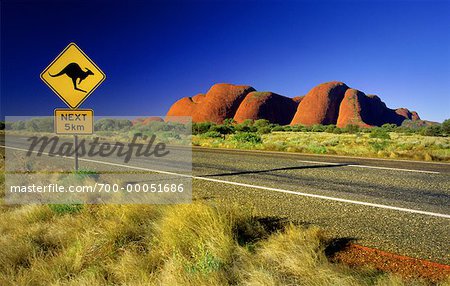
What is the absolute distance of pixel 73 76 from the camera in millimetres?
6766

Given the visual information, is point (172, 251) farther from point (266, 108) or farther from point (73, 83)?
point (266, 108)

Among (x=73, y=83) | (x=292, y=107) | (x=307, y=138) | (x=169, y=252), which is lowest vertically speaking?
(x=169, y=252)

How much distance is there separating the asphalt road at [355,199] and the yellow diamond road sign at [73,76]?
3.13 metres

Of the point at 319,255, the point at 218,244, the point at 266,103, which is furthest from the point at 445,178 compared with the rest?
the point at 266,103

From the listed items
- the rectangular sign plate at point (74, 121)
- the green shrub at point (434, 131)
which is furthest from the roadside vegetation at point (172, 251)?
the green shrub at point (434, 131)

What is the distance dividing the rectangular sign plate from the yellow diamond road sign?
0.20 meters

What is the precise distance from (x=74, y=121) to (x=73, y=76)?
0.98 m

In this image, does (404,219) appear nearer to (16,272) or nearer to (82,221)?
(82,221)

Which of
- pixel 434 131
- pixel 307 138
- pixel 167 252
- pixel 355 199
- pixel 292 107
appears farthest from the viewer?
pixel 292 107

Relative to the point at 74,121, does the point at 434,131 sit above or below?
below

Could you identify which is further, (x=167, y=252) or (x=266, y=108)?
(x=266, y=108)

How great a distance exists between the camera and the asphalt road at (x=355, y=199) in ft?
11.8

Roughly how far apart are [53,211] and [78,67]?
3.28m

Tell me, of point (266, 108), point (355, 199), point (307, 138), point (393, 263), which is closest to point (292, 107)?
point (266, 108)
